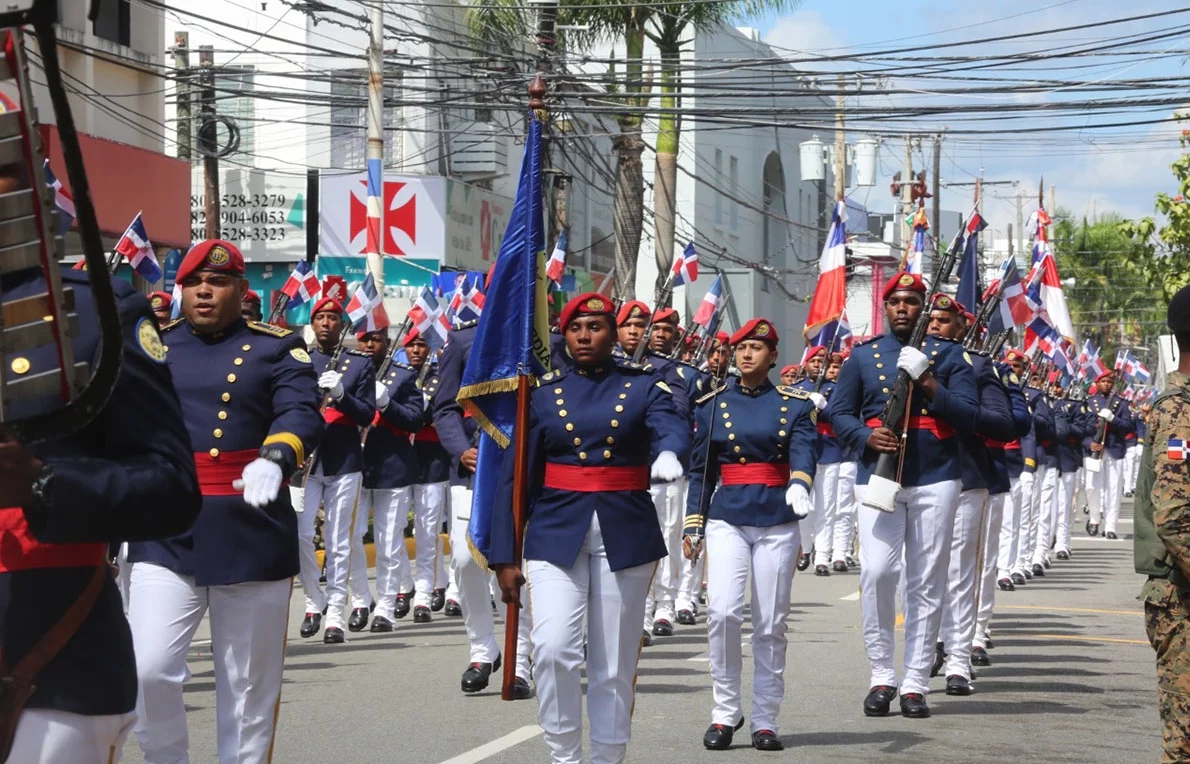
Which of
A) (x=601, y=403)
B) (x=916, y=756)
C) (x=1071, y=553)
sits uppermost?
(x=601, y=403)

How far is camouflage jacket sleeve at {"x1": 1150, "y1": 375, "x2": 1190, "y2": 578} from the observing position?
227 inches

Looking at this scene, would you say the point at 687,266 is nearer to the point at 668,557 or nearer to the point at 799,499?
the point at 668,557

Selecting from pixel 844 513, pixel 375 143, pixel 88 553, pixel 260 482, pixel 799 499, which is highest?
pixel 375 143

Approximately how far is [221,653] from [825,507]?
15622 mm

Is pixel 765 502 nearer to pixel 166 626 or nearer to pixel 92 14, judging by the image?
pixel 166 626

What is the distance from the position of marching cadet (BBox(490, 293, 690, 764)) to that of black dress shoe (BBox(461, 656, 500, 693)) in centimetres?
303

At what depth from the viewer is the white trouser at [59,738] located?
11.6 ft

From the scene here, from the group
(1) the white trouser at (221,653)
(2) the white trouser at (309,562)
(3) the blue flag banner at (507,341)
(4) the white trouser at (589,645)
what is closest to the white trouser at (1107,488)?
(2) the white trouser at (309,562)

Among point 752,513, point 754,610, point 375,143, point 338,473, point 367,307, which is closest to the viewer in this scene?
point 754,610

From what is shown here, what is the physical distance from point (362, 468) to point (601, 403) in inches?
295

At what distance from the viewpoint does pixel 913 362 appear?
401 inches

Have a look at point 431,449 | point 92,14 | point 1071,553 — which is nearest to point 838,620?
point 431,449

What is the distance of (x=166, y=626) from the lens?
6848 millimetres

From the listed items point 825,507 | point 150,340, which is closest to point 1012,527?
point 825,507
